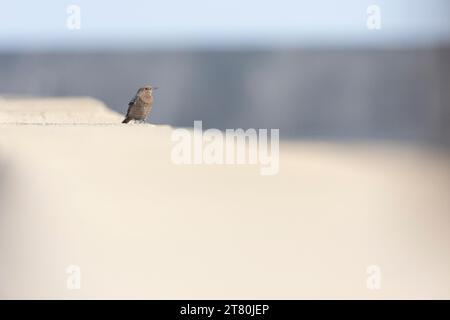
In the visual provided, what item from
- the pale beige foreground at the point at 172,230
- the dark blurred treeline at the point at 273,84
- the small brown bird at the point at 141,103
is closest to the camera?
the pale beige foreground at the point at 172,230

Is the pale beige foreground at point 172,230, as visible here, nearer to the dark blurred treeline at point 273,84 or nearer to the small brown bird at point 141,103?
the small brown bird at point 141,103

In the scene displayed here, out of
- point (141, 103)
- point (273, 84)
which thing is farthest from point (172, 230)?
point (273, 84)

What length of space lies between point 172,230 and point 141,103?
1177 mm

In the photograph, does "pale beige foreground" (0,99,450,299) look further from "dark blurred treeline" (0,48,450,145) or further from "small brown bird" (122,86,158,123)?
"dark blurred treeline" (0,48,450,145)

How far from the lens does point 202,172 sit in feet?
21.8

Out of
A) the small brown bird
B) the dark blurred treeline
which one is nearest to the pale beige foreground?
the small brown bird

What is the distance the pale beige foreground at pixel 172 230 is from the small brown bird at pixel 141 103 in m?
0.24

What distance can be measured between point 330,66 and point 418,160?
4.99m

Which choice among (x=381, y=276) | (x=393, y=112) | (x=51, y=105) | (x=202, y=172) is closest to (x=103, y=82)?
(x=51, y=105)

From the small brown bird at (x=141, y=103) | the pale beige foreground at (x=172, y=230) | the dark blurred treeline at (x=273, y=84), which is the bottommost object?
the pale beige foreground at (x=172, y=230)

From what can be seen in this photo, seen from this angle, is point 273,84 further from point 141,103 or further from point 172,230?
point 172,230

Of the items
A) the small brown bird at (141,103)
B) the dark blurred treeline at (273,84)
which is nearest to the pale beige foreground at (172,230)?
the small brown bird at (141,103)

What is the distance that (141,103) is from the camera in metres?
6.70

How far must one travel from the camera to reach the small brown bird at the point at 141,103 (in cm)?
666
